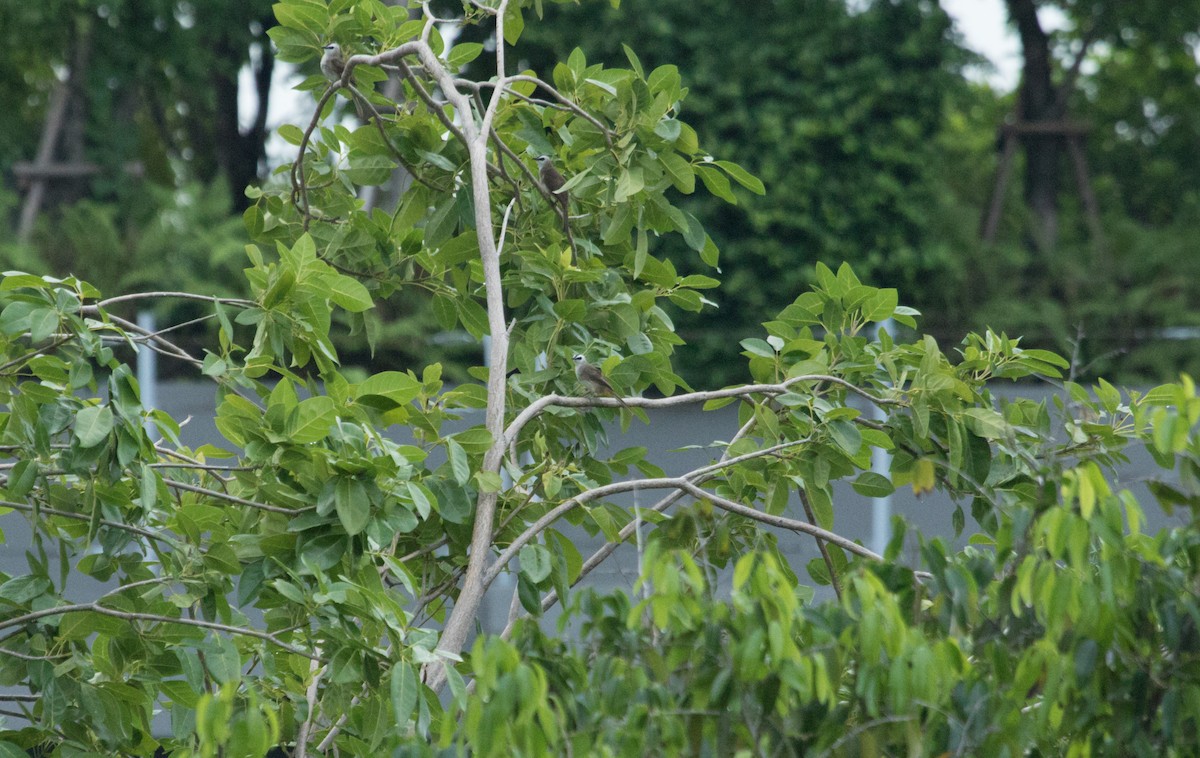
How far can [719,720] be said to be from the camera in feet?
4.00

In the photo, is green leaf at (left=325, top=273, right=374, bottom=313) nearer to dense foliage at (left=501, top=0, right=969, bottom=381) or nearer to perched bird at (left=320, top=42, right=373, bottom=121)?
perched bird at (left=320, top=42, right=373, bottom=121)

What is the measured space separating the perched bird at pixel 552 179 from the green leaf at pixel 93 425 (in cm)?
81

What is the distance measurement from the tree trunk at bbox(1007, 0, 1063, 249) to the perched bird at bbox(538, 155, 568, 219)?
32.9 feet

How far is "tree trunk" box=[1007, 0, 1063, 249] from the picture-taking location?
453 inches

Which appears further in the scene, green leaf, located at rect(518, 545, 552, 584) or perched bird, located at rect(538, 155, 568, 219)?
perched bird, located at rect(538, 155, 568, 219)

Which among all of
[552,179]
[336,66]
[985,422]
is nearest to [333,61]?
[336,66]

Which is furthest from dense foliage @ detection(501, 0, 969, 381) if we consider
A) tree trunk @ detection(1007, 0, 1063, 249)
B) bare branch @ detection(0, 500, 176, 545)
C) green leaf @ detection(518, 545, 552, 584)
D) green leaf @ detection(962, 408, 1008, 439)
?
bare branch @ detection(0, 500, 176, 545)

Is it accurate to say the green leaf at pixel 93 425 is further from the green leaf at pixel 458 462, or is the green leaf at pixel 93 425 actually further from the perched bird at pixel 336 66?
the perched bird at pixel 336 66

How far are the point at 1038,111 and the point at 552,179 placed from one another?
10741 mm

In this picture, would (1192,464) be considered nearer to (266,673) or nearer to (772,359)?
(772,359)

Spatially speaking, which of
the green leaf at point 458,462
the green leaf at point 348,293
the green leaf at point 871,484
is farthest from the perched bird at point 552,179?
the green leaf at point 871,484

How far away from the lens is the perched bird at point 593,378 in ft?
6.63

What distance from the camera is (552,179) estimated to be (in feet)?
7.00

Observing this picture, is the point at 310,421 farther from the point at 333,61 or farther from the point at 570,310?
the point at 333,61
